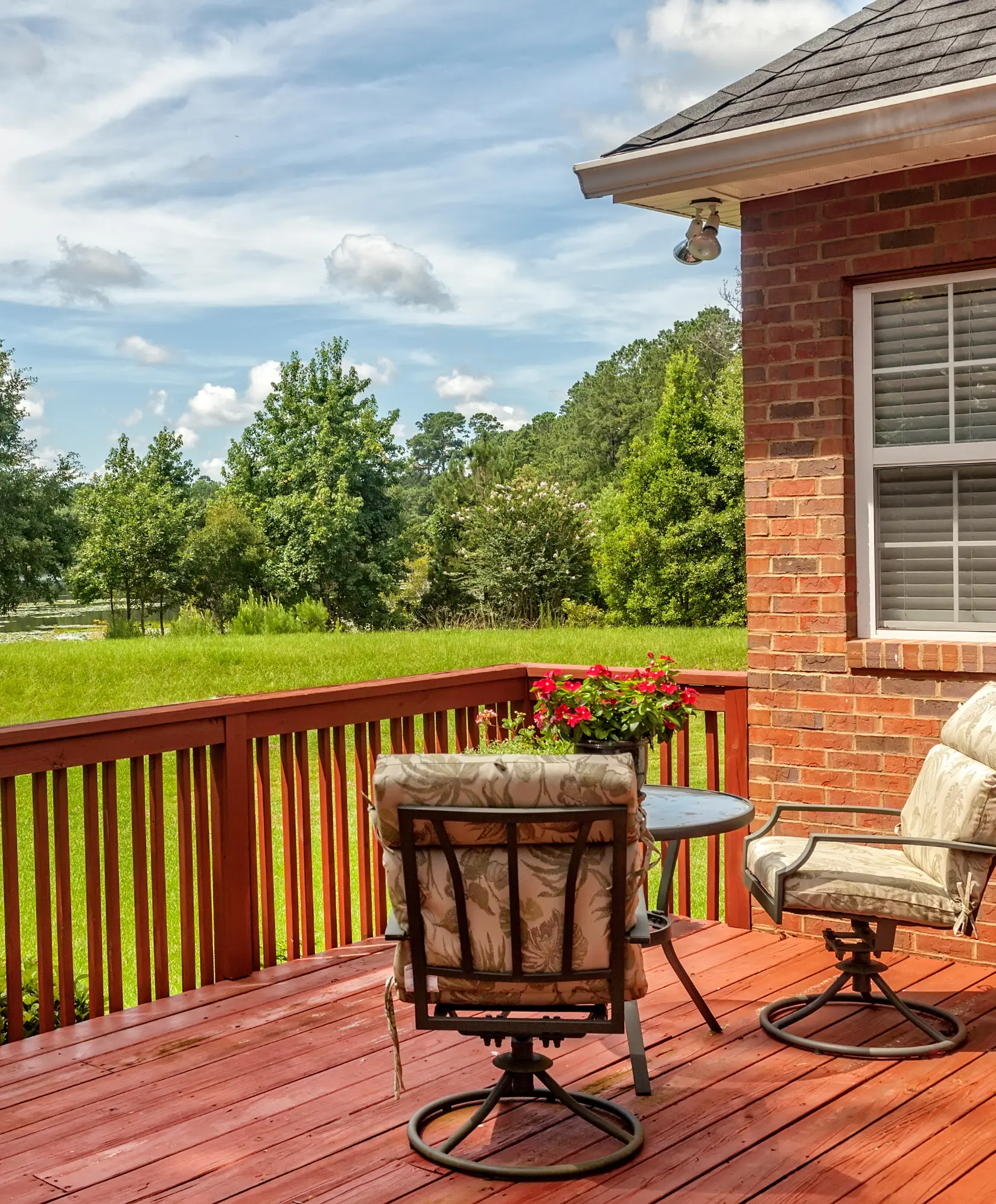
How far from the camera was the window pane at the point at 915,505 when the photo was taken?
4.61m

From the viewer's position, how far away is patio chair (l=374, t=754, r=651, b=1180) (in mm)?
2723

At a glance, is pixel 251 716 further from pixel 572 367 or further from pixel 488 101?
pixel 572 367

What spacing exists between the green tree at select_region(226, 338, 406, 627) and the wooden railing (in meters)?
19.7

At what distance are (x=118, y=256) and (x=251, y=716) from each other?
40.2 meters

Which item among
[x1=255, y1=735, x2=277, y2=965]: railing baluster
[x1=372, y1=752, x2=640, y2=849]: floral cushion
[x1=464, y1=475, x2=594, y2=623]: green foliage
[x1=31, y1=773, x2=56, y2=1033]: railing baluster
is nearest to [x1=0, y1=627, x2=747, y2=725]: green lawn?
[x1=464, y1=475, x2=594, y2=623]: green foliage

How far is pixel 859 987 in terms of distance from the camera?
3920 mm

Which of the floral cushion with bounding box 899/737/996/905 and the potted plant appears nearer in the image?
the floral cushion with bounding box 899/737/996/905

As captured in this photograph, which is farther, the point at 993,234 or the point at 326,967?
the point at 326,967

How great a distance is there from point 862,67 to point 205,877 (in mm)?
3636

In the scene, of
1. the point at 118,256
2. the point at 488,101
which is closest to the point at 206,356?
the point at 118,256

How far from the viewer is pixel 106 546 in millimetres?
24969

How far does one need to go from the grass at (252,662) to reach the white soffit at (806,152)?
702 centimetres

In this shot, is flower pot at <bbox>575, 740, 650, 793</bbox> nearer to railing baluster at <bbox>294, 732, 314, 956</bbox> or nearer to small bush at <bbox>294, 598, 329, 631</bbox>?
railing baluster at <bbox>294, 732, 314, 956</bbox>

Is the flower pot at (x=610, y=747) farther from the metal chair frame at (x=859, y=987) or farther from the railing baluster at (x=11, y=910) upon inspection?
the railing baluster at (x=11, y=910)
